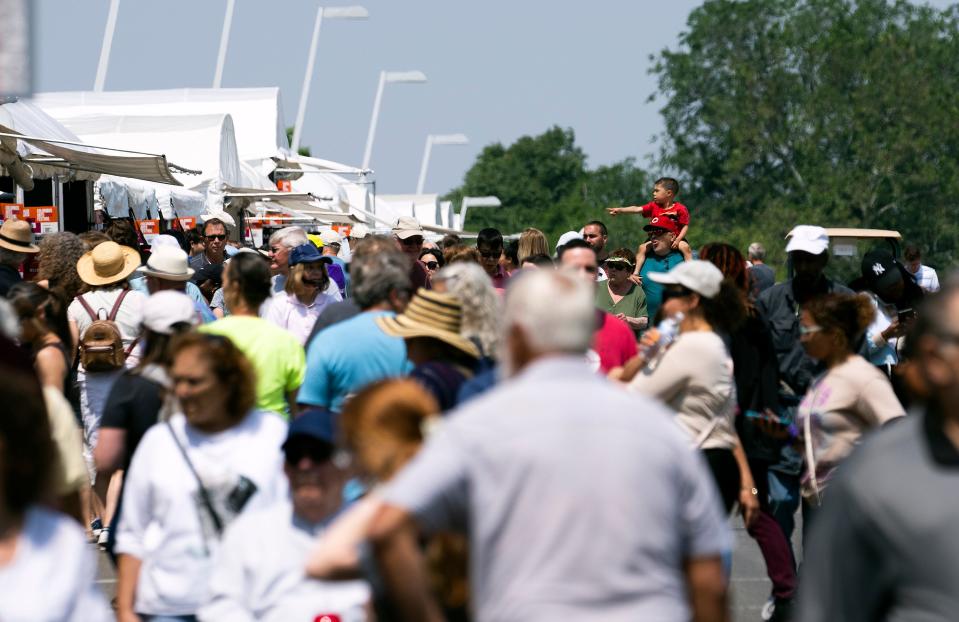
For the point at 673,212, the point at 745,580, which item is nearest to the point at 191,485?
the point at 745,580

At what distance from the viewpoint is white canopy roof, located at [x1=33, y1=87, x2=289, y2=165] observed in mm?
42938

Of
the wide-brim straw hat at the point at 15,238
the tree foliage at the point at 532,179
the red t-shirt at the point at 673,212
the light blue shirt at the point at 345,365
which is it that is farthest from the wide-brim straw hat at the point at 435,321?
the tree foliage at the point at 532,179

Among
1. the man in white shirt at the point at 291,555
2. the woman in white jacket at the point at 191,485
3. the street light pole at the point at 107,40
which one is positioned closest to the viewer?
the man in white shirt at the point at 291,555

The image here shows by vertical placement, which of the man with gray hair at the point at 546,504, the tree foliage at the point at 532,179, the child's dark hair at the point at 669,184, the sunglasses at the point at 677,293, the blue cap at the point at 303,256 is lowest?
the tree foliage at the point at 532,179

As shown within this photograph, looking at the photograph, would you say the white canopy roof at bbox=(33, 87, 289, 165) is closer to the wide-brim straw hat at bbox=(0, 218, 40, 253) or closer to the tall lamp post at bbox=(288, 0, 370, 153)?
the tall lamp post at bbox=(288, 0, 370, 153)

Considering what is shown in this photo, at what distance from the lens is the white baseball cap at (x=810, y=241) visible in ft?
29.6

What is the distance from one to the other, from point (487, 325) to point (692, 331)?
1.15m

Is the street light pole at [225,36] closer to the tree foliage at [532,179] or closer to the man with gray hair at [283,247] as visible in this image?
the man with gray hair at [283,247]

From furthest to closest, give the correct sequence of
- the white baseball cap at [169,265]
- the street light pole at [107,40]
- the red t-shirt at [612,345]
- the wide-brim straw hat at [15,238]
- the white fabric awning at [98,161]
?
the street light pole at [107,40]
the white fabric awning at [98,161]
the wide-brim straw hat at [15,238]
the white baseball cap at [169,265]
the red t-shirt at [612,345]

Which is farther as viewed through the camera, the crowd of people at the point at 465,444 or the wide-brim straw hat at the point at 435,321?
the wide-brim straw hat at the point at 435,321

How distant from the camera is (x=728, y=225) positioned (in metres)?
85.8

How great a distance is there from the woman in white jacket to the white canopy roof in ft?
120

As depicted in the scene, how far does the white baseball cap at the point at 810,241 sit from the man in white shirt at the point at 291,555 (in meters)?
4.59

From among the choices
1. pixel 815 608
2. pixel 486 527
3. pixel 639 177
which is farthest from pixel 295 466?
pixel 639 177
